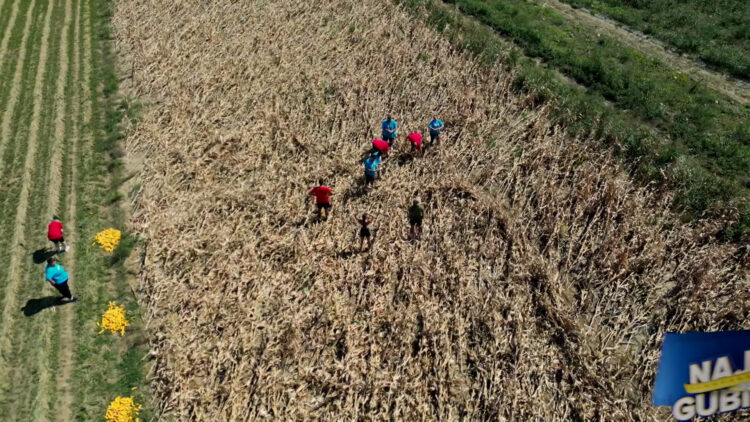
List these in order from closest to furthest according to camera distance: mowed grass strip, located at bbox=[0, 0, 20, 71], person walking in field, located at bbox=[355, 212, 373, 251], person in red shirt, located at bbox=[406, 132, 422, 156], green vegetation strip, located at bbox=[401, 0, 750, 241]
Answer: person walking in field, located at bbox=[355, 212, 373, 251] < green vegetation strip, located at bbox=[401, 0, 750, 241] < person in red shirt, located at bbox=[406, 132, 422, 156] < mowed grass strip, located at bbox=[0, 0, 20, 71]

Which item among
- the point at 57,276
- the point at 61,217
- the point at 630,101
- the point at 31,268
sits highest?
the point at 630,101

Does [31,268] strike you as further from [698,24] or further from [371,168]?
[698,24]

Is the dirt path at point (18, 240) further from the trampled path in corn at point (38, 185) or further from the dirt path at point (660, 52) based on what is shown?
the dirt path at point (660, 52)

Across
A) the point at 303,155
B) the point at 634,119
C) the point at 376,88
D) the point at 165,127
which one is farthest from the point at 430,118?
the point at 165,127

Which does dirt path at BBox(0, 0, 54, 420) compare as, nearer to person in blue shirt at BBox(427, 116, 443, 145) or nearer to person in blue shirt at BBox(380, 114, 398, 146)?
person in blue shirt at BBox(380, 114, 398, 146)

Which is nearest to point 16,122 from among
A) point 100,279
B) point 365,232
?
point 100,279

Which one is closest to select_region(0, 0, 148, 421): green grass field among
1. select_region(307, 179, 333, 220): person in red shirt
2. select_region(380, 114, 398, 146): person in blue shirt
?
select_region(307, 179, 333, 220): person in red shirt
